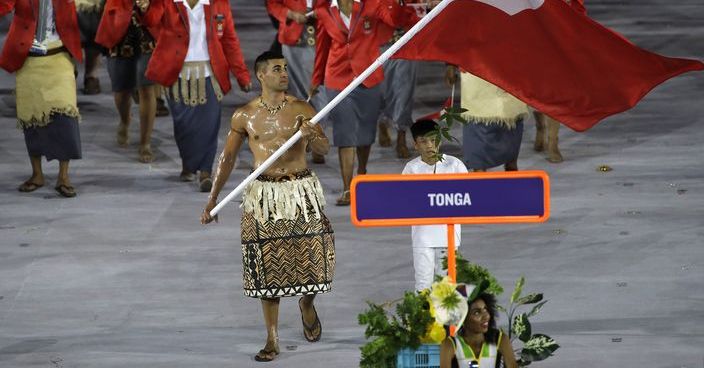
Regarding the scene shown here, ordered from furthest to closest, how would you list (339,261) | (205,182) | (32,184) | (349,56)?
1. (32,184)
2. (205,182)
3. (349,56)
4. (339,261)

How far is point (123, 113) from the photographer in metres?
16.4

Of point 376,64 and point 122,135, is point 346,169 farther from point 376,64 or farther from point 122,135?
point 376,64

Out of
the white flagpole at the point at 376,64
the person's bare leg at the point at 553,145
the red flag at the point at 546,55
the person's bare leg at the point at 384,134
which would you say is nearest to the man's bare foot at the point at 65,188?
the person's bare leg at the point at 384,134

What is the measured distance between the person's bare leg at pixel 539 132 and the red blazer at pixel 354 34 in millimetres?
2015

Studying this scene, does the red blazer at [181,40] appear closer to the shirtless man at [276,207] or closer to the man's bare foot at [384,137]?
the man's bare foot at [384,137]

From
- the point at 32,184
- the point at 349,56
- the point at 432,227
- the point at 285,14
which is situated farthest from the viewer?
A: the point at 285,14

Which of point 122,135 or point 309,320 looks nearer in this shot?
point 309,320

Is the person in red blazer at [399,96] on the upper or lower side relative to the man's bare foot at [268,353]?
upper

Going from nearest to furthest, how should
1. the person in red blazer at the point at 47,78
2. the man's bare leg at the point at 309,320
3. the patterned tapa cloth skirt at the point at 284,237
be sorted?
Result: the patterned tapa cloth skirt at the point at 284,237
the man's bare leg at the point at 309,320
the person in red blazer at the point at 47,78

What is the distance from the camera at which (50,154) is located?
14836mm

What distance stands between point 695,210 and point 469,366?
599cm

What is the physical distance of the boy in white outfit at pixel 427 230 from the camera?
10945mm

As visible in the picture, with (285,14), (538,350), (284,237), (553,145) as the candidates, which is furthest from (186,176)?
(538,350)

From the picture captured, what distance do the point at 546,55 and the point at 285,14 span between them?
6.05 m
